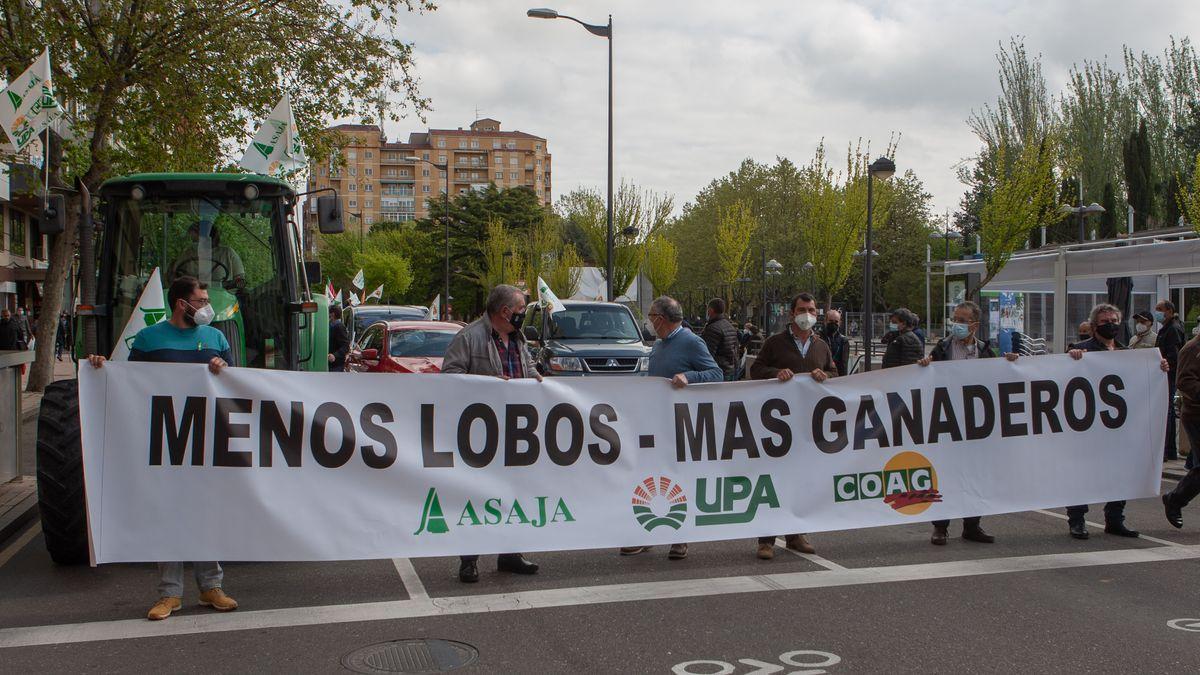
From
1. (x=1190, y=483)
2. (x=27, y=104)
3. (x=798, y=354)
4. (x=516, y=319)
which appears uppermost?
(x=27, y=104)

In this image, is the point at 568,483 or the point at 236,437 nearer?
the point at 236,437

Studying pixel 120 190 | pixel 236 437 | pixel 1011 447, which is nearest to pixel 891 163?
pixel 1011 447

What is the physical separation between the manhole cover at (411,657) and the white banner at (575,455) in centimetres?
109

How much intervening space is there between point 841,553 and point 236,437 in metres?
4.10

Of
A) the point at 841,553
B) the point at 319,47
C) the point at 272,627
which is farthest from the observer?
the point at 319,47

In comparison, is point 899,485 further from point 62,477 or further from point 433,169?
point 433,169

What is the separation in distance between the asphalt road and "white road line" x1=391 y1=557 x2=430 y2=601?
2 centimetres

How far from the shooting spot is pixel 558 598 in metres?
6.45

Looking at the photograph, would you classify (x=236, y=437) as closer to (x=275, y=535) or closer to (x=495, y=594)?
(x=275, y=535)

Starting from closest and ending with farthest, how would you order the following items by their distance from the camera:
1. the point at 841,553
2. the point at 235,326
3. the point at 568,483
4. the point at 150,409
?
the point at 150,409 → the point at 568,483 → the point at 841,553 → the point at 235,326

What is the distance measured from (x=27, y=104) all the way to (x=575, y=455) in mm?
8080

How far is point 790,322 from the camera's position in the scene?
8008mm

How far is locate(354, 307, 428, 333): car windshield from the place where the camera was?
27.1 meters

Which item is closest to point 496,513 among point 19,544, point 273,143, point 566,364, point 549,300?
point 19,544
